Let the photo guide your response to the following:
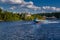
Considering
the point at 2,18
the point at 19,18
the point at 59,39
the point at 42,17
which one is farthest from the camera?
the point at 19,18

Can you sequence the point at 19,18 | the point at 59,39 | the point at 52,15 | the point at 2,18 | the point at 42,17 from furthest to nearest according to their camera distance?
the point at 19,18, the point at 2,18, the point at 42,17, the point at 52,15, the point at 59,39

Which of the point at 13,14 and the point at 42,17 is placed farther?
the point at 13,14

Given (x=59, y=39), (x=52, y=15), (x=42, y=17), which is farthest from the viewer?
(x=42, y=17)

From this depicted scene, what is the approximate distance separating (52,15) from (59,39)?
44625mm

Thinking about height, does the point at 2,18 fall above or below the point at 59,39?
below

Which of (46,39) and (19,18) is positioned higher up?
(46,39)

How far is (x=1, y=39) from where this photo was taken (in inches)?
711

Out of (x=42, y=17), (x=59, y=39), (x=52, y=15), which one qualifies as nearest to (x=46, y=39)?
(x=59, y=39)

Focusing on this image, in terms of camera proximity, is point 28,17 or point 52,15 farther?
point 28,17

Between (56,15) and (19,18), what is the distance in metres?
29.0

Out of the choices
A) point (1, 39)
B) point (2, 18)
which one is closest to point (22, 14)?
point (2, 18)

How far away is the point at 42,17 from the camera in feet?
218

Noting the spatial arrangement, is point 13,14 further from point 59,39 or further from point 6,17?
point 59,39

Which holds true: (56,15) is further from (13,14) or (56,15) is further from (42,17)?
(13,14)
